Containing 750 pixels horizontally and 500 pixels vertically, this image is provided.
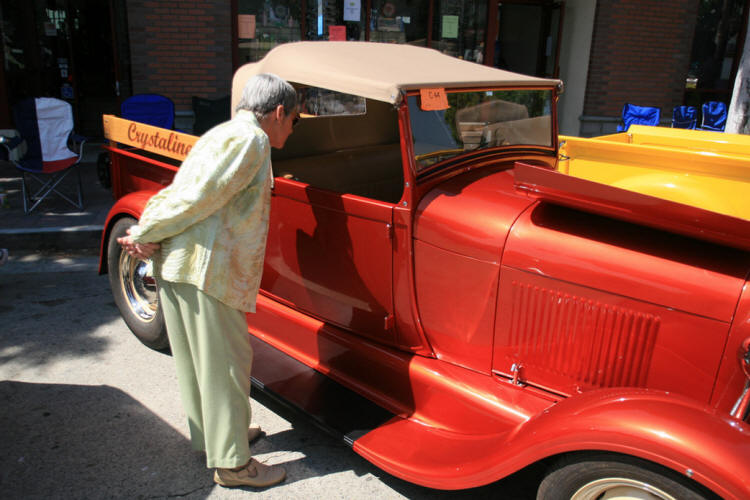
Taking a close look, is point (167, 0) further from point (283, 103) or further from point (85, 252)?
point (283, 103)

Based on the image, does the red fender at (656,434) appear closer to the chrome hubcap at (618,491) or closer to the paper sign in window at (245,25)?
the chrome hubcap at (618,491)

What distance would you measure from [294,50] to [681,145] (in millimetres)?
3309

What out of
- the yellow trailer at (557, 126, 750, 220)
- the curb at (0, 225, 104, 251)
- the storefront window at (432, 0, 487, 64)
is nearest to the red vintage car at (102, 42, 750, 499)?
the yellow trailer at (557, 126, 750, 220)

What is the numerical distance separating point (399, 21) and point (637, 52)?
3.89m

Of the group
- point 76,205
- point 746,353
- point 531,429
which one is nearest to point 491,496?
point 531,429

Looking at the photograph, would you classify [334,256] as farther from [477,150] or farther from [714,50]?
[714,50]

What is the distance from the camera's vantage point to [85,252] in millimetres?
5453

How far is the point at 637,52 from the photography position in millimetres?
9352

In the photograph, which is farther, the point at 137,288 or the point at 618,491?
the point at 137,288

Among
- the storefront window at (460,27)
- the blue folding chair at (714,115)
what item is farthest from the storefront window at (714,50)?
the storefront window at (460,27)

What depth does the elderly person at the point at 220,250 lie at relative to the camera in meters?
2.10

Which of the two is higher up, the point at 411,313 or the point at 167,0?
the point at 167,0

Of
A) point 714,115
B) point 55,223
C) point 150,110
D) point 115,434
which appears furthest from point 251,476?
point 714,115

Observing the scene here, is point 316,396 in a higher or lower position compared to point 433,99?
lower
